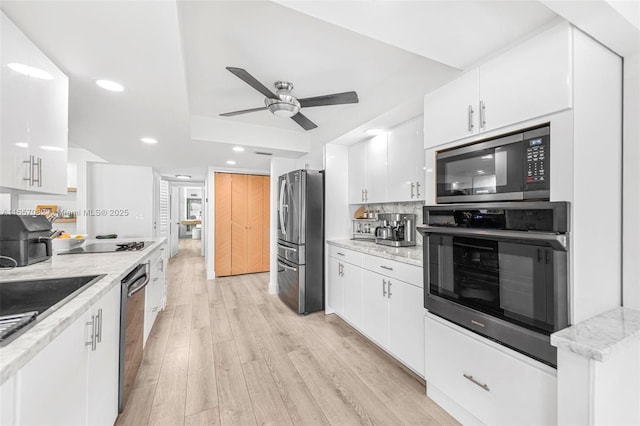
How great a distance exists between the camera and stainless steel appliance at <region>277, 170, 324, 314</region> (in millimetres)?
3318

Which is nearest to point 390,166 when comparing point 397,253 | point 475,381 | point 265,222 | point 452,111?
point 397,253

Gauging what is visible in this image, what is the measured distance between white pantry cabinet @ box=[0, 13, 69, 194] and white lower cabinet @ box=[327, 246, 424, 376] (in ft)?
7.70

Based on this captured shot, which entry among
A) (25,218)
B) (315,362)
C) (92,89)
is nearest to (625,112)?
(315,362)

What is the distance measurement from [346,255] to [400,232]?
2.07ft

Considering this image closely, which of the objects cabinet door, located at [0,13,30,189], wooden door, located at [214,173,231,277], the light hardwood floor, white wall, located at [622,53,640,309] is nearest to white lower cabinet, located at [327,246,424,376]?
the light hardwood floor

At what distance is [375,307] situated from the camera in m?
2.45

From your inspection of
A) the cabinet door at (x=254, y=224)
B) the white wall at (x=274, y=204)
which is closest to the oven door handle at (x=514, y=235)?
the white wall at (x=274, y=204)

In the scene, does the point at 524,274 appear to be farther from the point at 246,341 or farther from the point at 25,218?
the point at 25,218

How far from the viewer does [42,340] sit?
80 centimetres

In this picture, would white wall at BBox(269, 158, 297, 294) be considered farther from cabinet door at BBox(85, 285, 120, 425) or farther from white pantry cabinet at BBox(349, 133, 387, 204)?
cabinet door at BBox(85, 285, 120, 425)

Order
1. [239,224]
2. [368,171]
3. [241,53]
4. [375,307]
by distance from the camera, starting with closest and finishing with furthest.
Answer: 1. [241,53]
2. [375,307]
3. [368,171]
4. [239,224]

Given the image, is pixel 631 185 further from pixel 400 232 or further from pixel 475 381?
pixel 400 232

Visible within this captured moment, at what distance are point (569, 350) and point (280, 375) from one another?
1812mm

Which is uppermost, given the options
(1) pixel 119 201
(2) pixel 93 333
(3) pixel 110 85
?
(3) pixel 110 85
